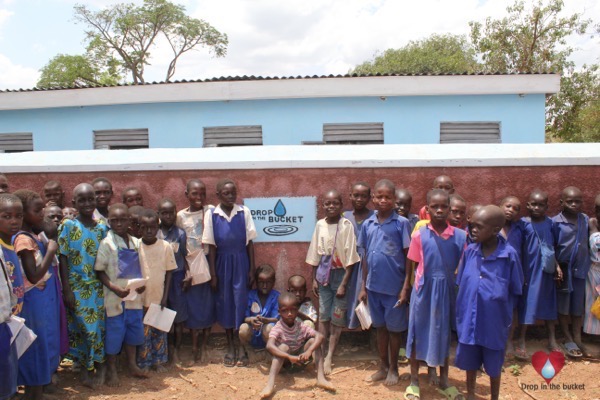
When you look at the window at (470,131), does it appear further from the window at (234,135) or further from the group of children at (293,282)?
the group of children at (293,282)

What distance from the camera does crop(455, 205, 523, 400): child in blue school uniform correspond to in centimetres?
299

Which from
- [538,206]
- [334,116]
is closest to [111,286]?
[538,206]

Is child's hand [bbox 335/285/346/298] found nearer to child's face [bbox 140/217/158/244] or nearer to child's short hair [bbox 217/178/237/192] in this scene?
child's short hair [bbox 217/178/237/192]

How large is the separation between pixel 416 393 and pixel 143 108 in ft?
28.0

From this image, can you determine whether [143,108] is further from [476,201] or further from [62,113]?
[476,201]

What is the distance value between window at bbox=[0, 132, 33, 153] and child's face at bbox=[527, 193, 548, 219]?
1058 cm

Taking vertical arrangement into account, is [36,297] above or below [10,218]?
below

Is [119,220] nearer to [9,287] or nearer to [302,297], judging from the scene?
[9,287]

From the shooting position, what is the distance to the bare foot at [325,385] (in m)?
3.55

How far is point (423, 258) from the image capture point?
10.9 feet

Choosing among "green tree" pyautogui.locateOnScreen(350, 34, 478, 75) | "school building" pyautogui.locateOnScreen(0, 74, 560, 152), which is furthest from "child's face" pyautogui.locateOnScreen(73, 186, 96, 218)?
"green tree" pyautogui.locateOnScreen(350, 34, 478, 75)

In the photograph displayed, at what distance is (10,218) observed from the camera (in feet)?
9.50

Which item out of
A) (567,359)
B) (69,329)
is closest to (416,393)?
(567,359)

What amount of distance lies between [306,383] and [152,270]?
4.99ft
